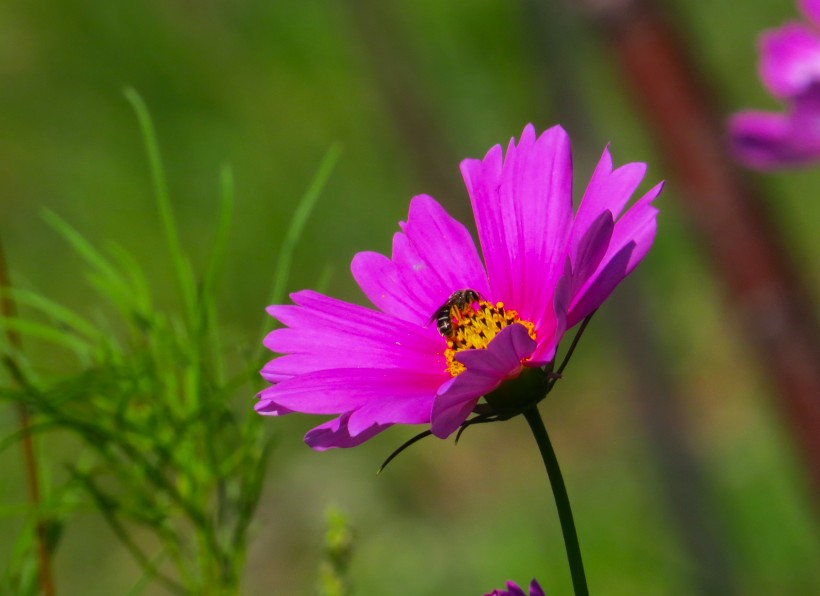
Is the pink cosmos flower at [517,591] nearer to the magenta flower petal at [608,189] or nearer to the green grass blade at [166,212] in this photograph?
the magenta flower petal at [608,189]

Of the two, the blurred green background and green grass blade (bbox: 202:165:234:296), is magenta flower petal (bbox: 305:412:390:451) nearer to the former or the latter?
green grass blade (bbox: 202:165:234:296)

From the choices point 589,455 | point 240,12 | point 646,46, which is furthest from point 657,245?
point 646,46

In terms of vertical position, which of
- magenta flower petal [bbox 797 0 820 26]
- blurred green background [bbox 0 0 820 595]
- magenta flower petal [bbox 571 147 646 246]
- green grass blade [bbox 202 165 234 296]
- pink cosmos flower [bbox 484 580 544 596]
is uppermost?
blurred green background [bbox 0 0 820 595]

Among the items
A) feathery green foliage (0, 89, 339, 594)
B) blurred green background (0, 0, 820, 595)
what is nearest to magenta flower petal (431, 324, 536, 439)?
feathery green foliage (0, 89, 339, 594)

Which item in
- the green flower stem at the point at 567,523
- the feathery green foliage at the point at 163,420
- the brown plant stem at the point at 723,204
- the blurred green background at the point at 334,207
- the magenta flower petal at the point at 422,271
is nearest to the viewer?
the green flower stem at the point at 567,523

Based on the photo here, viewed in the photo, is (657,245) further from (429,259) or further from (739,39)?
(429,259)

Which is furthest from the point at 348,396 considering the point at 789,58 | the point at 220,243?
the point at 789,58

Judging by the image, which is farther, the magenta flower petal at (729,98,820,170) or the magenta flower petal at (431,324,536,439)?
the magenta flower petal at (729,98,820,170)

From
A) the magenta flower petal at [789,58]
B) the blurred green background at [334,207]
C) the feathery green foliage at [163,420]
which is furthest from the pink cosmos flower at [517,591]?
the blurred green background at [334,207]
